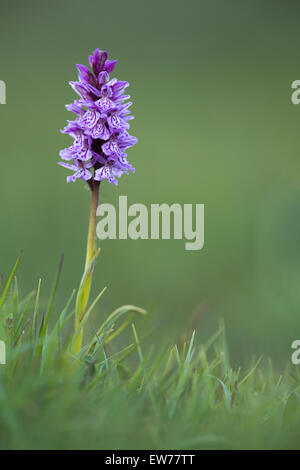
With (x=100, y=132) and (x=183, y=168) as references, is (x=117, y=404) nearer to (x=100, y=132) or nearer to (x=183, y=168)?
(x=100, y=132)

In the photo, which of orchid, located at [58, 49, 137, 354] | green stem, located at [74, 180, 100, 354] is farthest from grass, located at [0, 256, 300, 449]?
orchid, located at [58, 49, 137, 354]

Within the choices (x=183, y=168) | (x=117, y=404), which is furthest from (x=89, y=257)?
(x=183, y=168)

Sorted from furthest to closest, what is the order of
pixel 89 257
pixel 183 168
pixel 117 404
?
pixel 183 168 → pixel 89 257 → pixel 117 404

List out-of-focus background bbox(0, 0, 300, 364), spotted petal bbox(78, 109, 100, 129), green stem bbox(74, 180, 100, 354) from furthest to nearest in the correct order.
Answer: out-of-focus background bbox(0, 0, 300, 364) → spotted petal bbox(78, 109, 100, 129) → green stem bbox(74, 180, 100, 354)

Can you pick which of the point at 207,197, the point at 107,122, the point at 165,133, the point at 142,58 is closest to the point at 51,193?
the point at 207,197

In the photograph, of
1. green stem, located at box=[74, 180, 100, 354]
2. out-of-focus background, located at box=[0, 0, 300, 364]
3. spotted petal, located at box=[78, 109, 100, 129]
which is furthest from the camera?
out-of-focus background, located at box=[0, 0, 300, 364]

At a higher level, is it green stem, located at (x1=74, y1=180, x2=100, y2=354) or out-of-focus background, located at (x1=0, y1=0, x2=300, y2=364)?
out-of-focus background, located at (x1=0, y1=0, x2=300, y2=364)

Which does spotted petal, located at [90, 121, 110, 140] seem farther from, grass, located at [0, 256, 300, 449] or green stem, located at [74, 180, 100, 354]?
grass, located at [0, 256, 300, 449]

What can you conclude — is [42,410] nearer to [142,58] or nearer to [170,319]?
[170,319]
